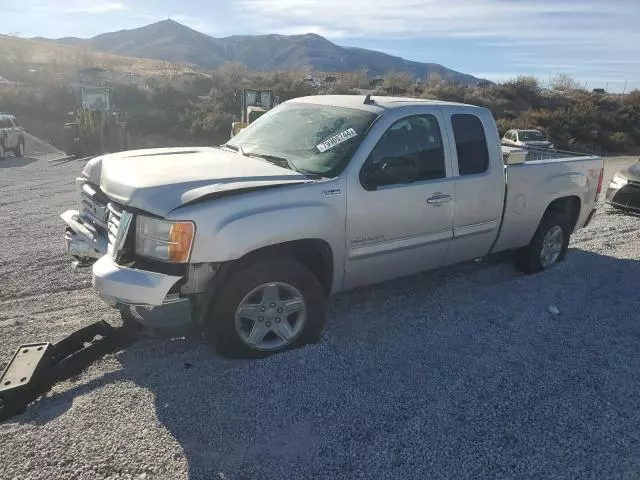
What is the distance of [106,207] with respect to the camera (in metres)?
4.14

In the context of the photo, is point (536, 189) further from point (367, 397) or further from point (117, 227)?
point (117, 227)

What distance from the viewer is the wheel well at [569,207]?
645 cm

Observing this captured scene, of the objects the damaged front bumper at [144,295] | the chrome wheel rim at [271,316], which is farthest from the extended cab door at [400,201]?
the damaged front bumper at [144,295]

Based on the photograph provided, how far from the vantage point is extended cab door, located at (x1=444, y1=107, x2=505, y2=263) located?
5098mm

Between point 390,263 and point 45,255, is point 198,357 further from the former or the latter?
point 45,255

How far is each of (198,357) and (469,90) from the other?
43177 mm

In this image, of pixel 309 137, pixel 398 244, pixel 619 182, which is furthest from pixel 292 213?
pixel 619 182

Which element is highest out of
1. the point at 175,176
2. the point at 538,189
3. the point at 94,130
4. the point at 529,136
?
the point at 175,176

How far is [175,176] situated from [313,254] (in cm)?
118

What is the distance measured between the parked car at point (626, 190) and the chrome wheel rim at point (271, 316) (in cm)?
743

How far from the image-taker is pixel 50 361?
3.70 meters

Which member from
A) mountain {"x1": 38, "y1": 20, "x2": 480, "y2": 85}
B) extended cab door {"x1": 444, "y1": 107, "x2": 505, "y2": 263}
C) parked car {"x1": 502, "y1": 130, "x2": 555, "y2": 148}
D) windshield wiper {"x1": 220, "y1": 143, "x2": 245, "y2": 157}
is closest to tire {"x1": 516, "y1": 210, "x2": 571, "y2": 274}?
extended cab door {"x1": 444, "y1": 107, "x2": 505, "y2": 263}

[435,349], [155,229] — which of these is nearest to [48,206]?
[155,229]

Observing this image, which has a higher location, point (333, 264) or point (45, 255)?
point (333, 264)
